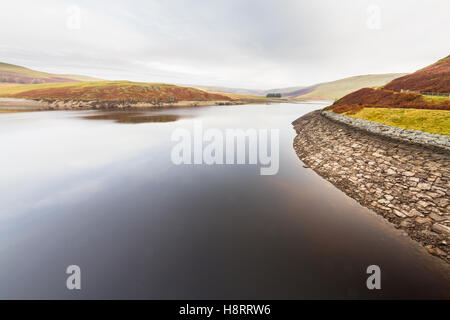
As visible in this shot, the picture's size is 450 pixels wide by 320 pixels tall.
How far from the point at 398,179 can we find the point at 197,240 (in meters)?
12.1

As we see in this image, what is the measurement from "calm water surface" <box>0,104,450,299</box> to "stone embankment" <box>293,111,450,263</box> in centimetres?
93

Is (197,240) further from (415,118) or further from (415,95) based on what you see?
(415,95)

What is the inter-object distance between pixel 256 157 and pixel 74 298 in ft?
48.4

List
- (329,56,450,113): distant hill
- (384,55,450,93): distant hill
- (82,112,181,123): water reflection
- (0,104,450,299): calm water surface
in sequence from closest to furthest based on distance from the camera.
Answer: (0,104,450,299): calm water surface < (329,56,450,113): distant hill < (384,55,450,93): distant hill < (82,112,181,123): water reflection

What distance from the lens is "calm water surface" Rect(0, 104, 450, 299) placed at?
4.90 meters

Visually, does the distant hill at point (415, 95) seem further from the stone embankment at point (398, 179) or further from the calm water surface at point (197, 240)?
the calm water surface at point (197, 240)

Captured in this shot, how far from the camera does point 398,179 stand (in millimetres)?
9602

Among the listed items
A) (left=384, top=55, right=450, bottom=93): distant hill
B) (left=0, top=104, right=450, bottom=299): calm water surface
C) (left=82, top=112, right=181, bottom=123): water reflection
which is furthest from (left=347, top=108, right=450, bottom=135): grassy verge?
(left=82, top=112, right=181, bottom=123): water reflection

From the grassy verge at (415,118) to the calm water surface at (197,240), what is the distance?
9.74 metres

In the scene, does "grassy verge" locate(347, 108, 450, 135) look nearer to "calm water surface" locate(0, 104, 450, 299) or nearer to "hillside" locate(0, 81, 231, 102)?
"calm water surface" locate(0, 104, 450, 299)

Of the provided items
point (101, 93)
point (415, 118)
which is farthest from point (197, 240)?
point (101, 93)

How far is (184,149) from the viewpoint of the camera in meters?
18.8
